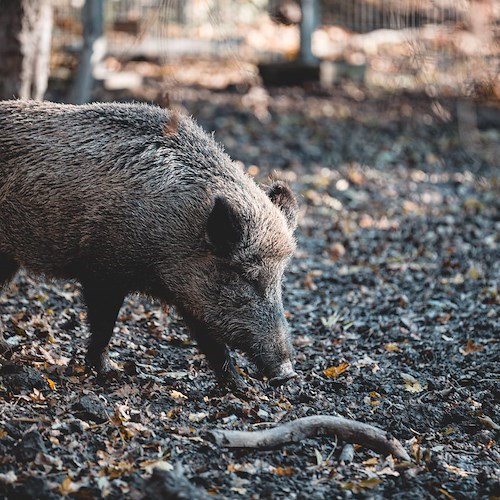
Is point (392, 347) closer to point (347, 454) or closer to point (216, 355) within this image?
point (216, 355)

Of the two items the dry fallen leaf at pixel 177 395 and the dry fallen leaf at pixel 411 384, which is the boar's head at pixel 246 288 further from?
the dry fallen leaf at pixel 411 384

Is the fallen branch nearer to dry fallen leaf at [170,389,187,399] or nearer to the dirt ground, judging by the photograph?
the dirt ground

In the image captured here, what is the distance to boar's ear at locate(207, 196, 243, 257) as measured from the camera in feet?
16.1

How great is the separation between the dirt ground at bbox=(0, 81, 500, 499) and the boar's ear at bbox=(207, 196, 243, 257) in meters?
0.85

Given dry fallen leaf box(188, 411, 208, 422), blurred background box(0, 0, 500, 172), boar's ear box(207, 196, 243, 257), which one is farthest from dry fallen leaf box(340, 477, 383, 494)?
blurred background box(0, 0, 500, 172)

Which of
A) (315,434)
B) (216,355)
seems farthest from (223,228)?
(315,434)

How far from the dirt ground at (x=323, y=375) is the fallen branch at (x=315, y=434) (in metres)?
0.06

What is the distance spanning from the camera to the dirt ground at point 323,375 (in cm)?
397

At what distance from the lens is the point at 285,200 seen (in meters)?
5.71

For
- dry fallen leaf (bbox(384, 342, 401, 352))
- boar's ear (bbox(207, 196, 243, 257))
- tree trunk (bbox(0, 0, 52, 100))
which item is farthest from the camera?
tree trunk (bbox(0, 0, 52, 100))

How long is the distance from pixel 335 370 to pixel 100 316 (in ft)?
5.37

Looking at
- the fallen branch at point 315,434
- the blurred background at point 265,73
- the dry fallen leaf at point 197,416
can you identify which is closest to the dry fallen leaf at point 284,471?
the fallen branch at point 315,434

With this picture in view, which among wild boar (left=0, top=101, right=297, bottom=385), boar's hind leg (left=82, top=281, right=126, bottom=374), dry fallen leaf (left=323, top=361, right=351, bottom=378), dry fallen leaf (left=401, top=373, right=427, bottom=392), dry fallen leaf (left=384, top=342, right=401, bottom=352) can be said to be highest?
wild boar (left=0, top=101, right=297, bottom=385)

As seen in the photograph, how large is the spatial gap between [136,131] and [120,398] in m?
1.72
